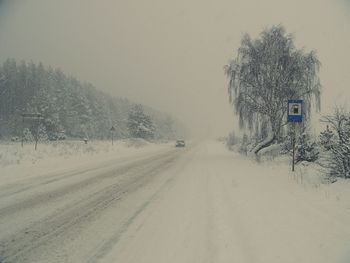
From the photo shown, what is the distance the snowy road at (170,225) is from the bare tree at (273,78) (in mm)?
14014

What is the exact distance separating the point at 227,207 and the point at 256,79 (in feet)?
60.6

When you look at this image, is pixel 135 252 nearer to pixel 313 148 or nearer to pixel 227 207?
pixel 227 207

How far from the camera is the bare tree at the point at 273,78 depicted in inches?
881

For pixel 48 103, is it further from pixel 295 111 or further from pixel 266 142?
pixel 295 111

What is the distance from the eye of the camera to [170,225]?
18.6ft

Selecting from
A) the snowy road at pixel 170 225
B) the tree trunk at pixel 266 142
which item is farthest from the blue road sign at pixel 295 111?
the tree trunk at pixel 266 142

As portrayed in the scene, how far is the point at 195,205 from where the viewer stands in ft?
24.1

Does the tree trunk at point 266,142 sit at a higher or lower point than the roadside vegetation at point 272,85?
lower

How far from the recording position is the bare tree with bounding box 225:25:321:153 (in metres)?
22.4

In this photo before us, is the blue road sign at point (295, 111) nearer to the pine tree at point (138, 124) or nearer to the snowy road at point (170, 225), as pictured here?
the snowy road at point (170, 225)

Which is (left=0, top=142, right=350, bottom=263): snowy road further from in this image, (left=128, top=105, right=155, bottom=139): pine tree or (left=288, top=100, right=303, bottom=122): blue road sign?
(left=128, top=105, right=155, bottom=139): pine tree

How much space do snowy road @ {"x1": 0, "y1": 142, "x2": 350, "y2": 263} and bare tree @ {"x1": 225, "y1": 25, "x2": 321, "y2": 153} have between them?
14014 mm

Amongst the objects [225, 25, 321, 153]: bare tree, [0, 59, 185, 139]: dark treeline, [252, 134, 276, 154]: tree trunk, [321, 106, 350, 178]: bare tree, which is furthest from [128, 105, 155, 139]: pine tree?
[321, 106, 350, 178]: bare tree

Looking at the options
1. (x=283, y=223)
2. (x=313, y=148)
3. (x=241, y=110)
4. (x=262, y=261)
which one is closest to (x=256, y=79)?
(x=241, y=110)
